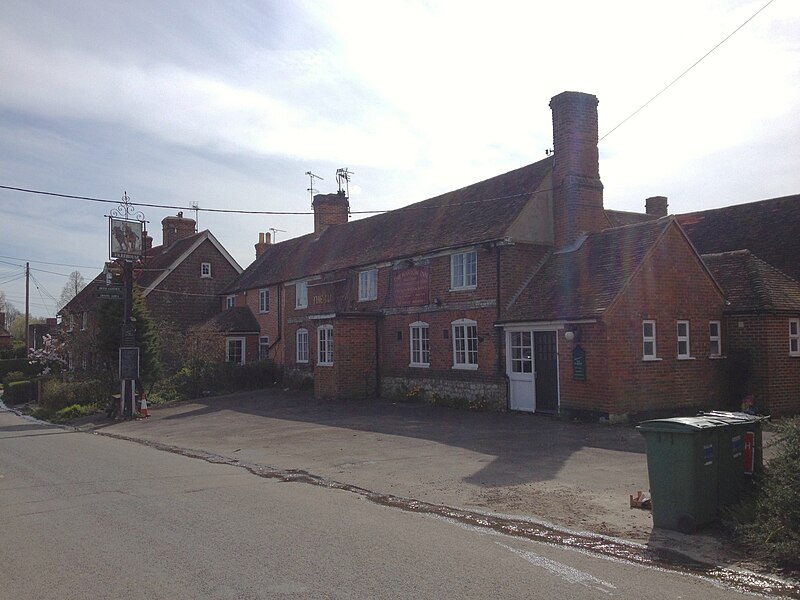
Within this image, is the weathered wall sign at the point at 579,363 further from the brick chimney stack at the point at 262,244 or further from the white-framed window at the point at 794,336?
the brick chimney stack at the point at 262,244

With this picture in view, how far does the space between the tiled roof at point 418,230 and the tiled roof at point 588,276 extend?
204cm

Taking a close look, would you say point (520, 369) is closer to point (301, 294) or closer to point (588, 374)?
point (588, 374)

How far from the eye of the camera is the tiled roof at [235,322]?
34875mm

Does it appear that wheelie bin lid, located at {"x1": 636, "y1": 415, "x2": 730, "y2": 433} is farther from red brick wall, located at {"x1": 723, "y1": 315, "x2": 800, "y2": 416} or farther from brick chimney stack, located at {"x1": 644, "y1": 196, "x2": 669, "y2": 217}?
brick chimney stack, located at {"x1": 644, "y1": 196, "x2": 669, "y2": 217}

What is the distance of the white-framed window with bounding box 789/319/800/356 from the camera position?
18109mm

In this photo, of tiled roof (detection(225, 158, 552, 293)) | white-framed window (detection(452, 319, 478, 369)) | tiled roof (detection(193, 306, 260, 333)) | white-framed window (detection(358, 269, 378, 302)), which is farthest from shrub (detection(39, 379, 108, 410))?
white-framed window (detection(452, 319, 478, 369))

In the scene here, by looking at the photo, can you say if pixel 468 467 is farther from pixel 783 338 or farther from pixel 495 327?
pixel 783 338

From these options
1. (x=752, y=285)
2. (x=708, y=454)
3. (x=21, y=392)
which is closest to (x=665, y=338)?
(x=752, y=285)

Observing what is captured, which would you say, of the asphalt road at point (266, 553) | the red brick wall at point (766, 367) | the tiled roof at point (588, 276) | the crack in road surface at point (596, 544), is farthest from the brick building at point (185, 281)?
the crack in road surface at point (596, 544)

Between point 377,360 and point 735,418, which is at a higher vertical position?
point 377,360

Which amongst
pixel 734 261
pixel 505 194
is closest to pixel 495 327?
pixel 505 194

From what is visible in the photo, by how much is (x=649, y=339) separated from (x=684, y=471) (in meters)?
10.2

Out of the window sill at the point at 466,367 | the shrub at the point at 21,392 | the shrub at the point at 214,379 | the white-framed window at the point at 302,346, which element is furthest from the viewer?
the shrub at the point at 21,392

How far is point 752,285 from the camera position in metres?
18.4
